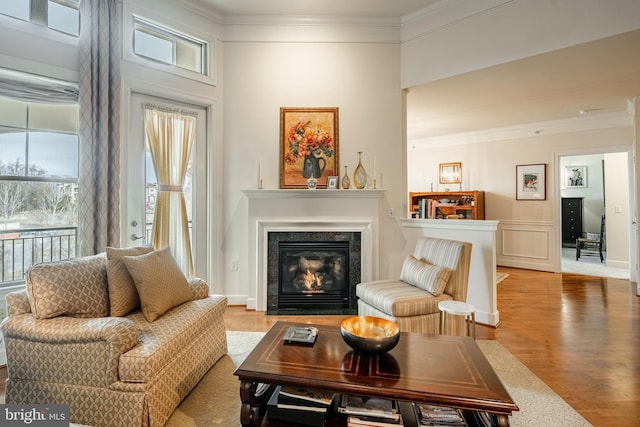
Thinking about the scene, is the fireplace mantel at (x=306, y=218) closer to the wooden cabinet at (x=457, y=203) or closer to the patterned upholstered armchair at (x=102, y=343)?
the patterned upholstered armchair at (x=102, y=343)

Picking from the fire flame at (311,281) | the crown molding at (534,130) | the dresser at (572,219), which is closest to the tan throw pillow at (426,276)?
the fire flame at (311,281)

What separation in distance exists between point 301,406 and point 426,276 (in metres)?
1.73

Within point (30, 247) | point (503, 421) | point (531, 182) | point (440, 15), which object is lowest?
point (503, 421)

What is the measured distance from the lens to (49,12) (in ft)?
9.02

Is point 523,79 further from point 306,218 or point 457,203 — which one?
point 457,203

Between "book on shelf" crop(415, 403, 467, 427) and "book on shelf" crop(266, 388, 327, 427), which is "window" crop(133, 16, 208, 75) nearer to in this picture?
"book on shelf" crop(266, 388, 327, 427)

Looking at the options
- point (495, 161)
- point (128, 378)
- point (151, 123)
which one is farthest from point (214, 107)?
point (495, 161)

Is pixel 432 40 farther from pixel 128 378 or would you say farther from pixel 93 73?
pixel 128 378

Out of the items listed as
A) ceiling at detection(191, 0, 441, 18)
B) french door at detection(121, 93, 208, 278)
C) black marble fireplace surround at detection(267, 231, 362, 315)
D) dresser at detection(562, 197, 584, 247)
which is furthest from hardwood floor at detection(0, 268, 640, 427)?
dresser at detection(562, 197, 584, 247)

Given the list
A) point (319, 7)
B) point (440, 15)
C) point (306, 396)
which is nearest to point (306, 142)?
point (319, 7)

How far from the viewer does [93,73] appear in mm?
2869

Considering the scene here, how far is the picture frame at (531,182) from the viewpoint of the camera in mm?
5992

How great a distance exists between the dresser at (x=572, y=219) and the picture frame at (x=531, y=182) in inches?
133

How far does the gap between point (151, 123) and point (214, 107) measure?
76 cm
